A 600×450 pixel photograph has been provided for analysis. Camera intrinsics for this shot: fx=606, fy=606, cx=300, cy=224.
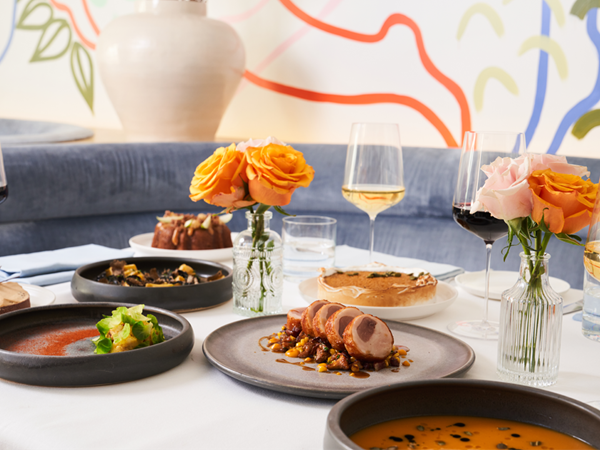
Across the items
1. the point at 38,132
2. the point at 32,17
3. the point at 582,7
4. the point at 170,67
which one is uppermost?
the point at 32,17

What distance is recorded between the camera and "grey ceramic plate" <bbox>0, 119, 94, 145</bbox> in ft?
9.73

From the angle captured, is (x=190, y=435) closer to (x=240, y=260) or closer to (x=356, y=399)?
(x=356, y=399)

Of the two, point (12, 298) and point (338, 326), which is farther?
point (12, 298)

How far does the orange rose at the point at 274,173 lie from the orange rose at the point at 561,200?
368 mm

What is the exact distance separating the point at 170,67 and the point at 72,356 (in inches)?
98.7

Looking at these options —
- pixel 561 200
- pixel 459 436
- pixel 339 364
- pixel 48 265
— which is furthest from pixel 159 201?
pixel 459 436

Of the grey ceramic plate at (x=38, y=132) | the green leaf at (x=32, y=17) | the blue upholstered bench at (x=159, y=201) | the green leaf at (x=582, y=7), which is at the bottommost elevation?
the blue upholstered bench at (x=159, y=201)

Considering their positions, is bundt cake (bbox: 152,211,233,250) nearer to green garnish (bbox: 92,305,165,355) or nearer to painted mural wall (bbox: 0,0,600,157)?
green garnish (bbox: 92,305,165,355)

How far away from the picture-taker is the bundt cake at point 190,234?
1593 millimetres

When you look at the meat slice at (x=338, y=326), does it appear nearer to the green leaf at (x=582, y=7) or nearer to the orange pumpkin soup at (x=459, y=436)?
the orange pumpkin soup at (x=459, y=436)

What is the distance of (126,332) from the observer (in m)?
0.79

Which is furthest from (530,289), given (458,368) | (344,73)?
(344,73)

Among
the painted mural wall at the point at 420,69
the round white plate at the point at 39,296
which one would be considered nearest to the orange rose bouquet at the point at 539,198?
the round white plate at the point at 39,296

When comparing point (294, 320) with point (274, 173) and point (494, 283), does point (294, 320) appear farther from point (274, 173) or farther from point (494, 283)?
point (494, 283)
